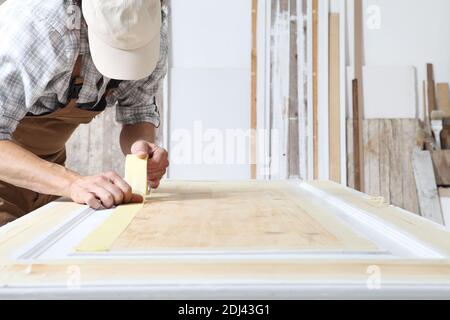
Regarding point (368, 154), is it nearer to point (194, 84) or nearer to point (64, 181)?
point (194, 84)

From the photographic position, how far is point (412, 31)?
15.1 ft

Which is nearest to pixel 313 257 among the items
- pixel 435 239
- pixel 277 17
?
pixel 435 239

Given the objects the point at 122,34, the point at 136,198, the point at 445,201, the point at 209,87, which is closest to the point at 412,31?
the point at 445,201

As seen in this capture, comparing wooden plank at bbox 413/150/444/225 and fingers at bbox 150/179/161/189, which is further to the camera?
wooden plank at bbox 413/150/444/225

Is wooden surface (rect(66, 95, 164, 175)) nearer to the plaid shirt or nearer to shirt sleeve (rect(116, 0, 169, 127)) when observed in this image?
shirt sleeve (rect(116, 0, 169, 127))

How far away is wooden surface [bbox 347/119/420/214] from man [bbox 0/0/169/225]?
2.95 meters

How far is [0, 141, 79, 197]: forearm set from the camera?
1.53 meters

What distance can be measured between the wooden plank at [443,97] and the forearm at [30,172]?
3.73 metres

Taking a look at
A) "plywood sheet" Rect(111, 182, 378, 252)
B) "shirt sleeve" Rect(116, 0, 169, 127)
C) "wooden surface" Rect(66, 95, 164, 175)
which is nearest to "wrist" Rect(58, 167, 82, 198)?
"plywood sheet" Rect(111, 182, 378, 252)

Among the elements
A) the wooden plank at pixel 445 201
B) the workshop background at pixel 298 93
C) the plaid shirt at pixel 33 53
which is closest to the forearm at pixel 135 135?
the plaid shirt at pixel 33 53

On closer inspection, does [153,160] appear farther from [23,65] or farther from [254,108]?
[254,108]

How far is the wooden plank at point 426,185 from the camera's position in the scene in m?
4.24

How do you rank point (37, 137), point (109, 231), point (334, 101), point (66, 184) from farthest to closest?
point (334, 101) < point (37, 137) < point (66, 184) < point (109, 231)

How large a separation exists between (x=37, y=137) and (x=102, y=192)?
2.61 ft
